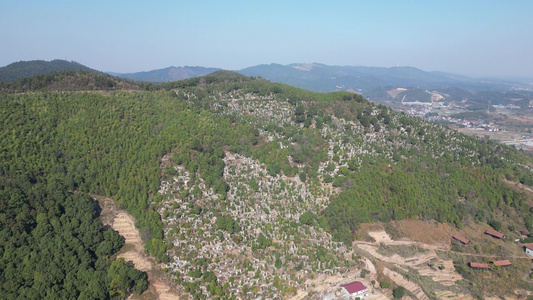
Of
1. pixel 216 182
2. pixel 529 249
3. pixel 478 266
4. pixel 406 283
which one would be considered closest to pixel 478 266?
pixel 478 266

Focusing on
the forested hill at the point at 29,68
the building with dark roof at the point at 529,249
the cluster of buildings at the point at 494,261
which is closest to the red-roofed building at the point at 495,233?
the cluster of buildings at the point at 494,261

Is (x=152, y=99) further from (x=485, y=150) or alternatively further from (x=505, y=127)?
(x=505, y=127)

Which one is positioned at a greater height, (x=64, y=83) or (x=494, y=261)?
(x=64, y=83)

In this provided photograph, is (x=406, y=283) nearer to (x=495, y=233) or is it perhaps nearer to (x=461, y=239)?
(x=461, y=239)

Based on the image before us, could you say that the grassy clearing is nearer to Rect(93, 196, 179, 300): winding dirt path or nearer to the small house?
the small house

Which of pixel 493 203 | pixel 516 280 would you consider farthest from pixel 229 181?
pixel 493 203

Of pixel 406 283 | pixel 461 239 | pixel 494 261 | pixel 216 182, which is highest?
pixel 216 182
